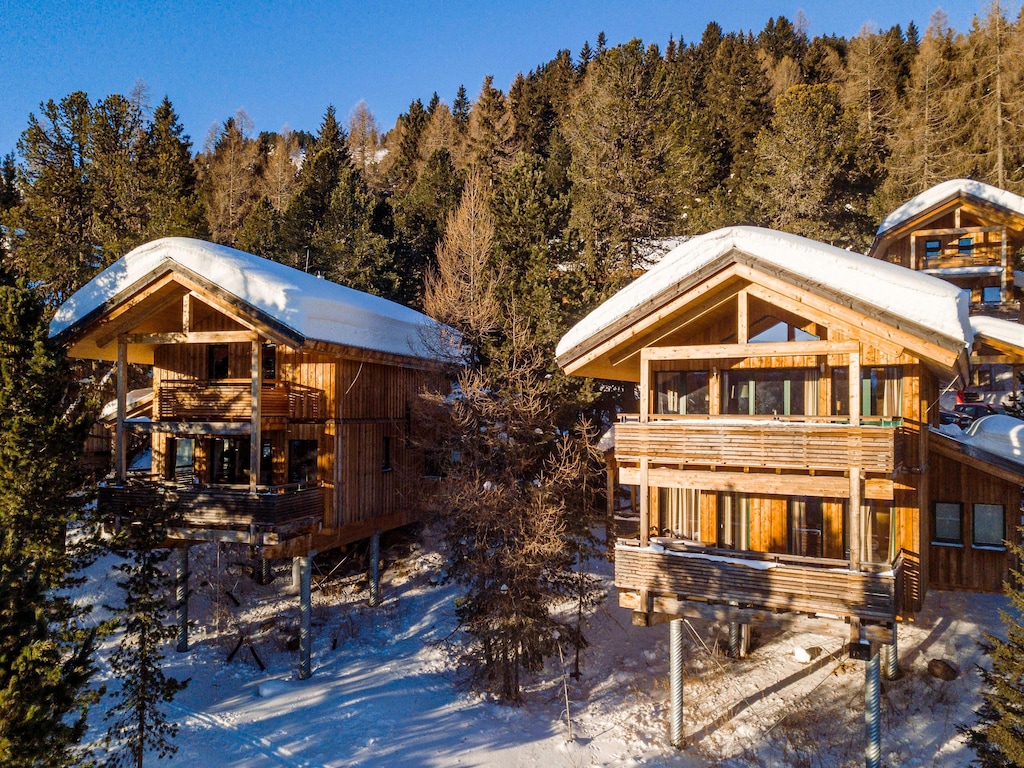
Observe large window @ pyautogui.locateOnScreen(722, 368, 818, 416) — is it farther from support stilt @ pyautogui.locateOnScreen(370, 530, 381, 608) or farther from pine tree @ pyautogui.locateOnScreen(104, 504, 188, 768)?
pine tree @ pyautogui.locateOnScreen(104, 504, 188, 768)

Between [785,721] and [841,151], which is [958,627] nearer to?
[785,721]

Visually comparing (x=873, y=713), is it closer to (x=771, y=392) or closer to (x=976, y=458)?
(x=976, y=458)

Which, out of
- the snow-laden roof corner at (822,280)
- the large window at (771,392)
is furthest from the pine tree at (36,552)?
the large window at (771,392)

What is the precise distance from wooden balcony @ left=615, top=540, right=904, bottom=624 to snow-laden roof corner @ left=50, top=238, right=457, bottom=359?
8868 mm

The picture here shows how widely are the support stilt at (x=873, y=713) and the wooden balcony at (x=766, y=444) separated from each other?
349cm

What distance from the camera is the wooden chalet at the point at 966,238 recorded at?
23.4m

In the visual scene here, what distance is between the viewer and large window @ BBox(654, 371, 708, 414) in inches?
603

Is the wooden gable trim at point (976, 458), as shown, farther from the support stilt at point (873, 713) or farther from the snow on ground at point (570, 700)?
the support stilt at point (873, 713)

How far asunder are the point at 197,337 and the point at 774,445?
1426 centimetres

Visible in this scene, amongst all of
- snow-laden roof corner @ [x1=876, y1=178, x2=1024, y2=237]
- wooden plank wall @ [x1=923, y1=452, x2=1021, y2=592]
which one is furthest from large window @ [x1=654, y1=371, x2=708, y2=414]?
snow-laden roof corner @ [x1=876, y1=178, x2=1024, y2=237]

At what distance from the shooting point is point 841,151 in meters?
32.8

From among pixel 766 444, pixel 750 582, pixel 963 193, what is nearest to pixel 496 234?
pixel 766 444

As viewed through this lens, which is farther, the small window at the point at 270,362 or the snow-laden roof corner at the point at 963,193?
the snow-laden roof corner at the point at 963,193

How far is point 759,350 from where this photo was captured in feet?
40.7
